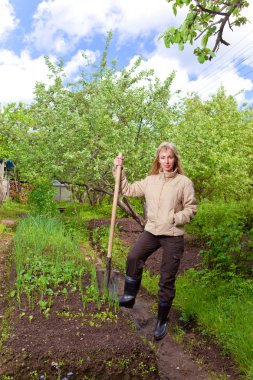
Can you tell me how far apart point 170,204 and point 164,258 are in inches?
24.1

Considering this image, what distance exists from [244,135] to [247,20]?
50.3 ft

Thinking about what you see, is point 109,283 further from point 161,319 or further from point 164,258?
point 164,258

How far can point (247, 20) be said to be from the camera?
19.5 feet

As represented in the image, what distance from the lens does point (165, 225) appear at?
16.4ft

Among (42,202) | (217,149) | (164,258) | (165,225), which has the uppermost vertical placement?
(217,149)

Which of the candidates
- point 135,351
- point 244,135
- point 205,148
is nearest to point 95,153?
point 205,148

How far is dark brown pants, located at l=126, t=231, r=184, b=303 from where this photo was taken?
16.4ft

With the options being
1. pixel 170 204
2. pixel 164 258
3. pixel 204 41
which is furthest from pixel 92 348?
pixel 204 41

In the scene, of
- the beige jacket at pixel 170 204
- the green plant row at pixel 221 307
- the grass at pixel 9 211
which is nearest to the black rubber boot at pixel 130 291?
the beige jacket at pixel 170 204

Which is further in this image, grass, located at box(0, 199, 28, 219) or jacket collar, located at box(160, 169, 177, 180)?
grass, located at box(0, 199, 28, 219)

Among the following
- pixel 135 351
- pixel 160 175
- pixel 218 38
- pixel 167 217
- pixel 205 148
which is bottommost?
pixel 135 351

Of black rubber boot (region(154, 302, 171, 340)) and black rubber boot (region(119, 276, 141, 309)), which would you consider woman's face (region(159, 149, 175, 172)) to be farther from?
black rubber boot (region(154, 302, 171, 340))

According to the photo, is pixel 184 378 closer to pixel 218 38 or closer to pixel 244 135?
pixel 218 38

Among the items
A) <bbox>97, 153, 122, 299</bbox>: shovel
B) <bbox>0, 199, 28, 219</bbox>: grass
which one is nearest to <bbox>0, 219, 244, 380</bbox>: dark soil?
<bbox>97, 153, 122, 299</bbox>: shovel
